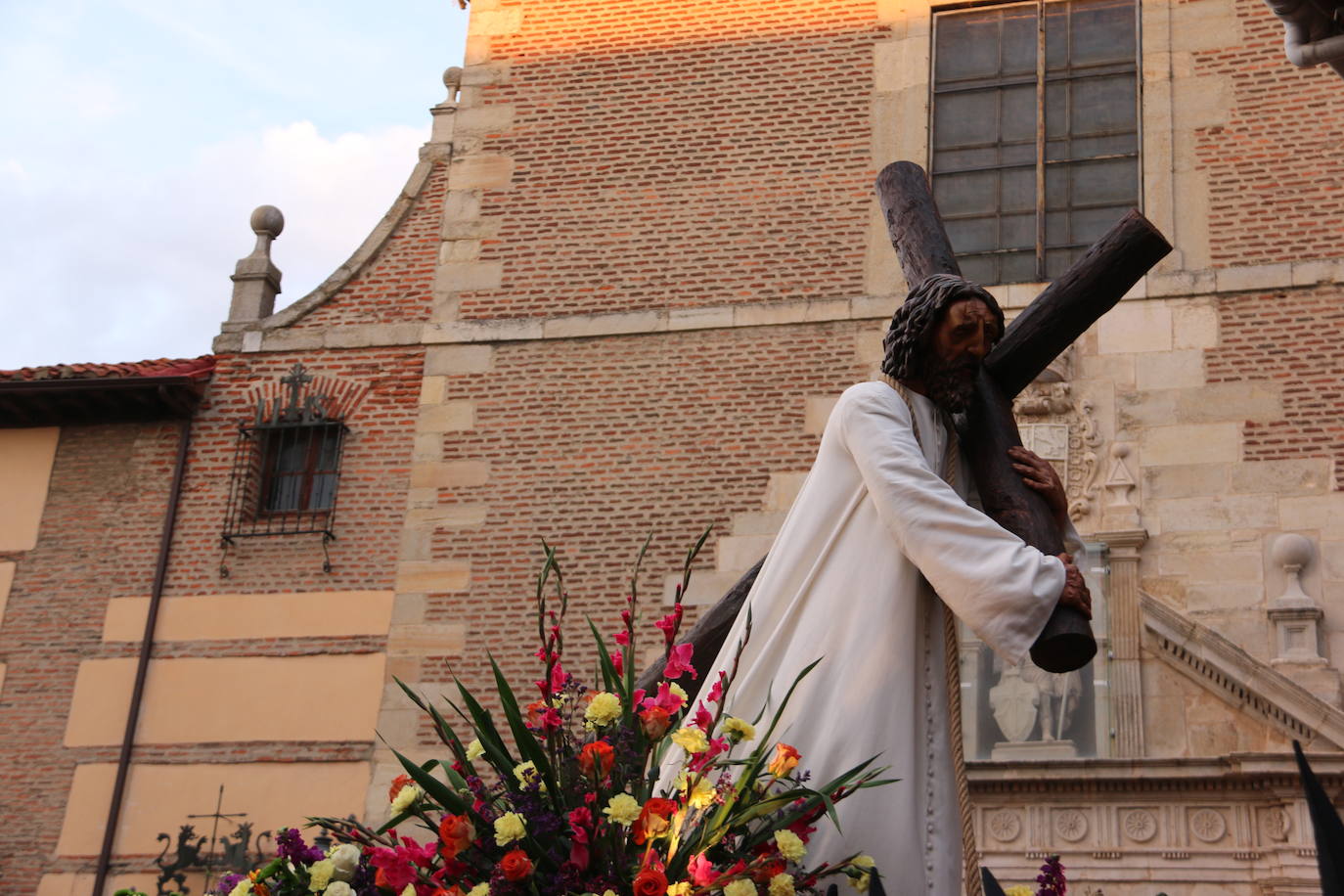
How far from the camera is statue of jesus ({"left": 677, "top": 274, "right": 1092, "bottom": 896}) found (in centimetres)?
364

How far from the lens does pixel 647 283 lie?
13.7 metres

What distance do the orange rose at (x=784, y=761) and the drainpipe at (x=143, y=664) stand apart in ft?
34.8

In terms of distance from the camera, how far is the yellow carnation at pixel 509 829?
3299mm

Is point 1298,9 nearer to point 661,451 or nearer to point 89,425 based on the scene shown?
point 661,451

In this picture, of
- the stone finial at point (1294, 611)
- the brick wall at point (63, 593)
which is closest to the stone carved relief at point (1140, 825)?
the stone finial at point (1294, 611)

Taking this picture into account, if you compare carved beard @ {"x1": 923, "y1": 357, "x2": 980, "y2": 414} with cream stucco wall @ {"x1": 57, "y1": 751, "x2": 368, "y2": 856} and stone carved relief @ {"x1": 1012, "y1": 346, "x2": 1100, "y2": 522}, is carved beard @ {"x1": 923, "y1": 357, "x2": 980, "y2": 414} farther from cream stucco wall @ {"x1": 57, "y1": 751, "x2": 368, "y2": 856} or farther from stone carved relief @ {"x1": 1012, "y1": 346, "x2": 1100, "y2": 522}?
cream stucco wall @ {"x1": 57, "y1": 751, "x2": 368, "y2": 856}

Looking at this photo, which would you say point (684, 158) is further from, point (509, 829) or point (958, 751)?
point (509, 829)

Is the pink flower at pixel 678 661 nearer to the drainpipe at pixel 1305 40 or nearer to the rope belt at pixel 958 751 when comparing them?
the rope belt at pixel 958 751

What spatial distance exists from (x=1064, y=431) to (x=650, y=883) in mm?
9618

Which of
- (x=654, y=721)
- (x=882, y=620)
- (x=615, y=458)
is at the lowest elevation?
(x=654, y=721)

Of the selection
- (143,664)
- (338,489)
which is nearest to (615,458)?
(338,489)

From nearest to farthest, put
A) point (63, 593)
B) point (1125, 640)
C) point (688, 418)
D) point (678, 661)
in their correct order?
point (678, 661) → point (1125, 640) → point (688, 418) → point (63, 593)

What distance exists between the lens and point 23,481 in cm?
1443

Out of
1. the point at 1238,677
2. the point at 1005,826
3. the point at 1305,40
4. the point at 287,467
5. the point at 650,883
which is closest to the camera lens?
the point at 650,883
